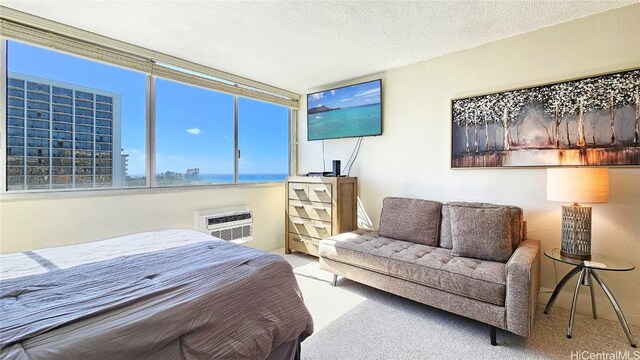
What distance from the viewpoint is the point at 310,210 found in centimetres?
355

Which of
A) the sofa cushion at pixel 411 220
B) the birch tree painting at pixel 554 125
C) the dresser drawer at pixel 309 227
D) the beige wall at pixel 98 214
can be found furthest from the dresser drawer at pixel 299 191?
the birch tree painting at pixel 554 125

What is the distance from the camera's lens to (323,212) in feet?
11.2

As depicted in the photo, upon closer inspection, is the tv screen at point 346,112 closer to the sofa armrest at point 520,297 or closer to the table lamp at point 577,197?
the table lamp at point 577,197

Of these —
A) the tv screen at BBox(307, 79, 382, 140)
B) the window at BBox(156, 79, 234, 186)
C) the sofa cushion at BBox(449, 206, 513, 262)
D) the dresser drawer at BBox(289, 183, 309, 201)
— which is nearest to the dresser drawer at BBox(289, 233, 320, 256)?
the dresser drawer at BBox(289, 183, 309, 201)

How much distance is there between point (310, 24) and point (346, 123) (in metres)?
1.56

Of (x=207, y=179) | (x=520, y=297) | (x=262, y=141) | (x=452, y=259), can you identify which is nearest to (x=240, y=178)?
(x=207, y=179)

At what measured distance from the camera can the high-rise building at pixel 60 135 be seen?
2184mm

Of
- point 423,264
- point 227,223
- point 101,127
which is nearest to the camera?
Answer: point 423,264

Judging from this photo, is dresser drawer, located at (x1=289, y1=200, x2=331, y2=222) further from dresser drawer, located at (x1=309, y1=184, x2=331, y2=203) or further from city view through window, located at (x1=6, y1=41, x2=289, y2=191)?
city view through window, located at (x1=6, y1=41, x2=289, y2=191)

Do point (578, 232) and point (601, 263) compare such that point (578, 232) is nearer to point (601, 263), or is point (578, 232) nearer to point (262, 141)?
point (601, 263)

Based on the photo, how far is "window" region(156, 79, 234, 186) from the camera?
3.01 m

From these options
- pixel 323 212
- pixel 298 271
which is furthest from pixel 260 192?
pixel 298 271

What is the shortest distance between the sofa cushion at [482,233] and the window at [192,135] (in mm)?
2731

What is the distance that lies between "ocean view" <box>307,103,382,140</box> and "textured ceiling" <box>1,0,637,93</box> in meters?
0.65
